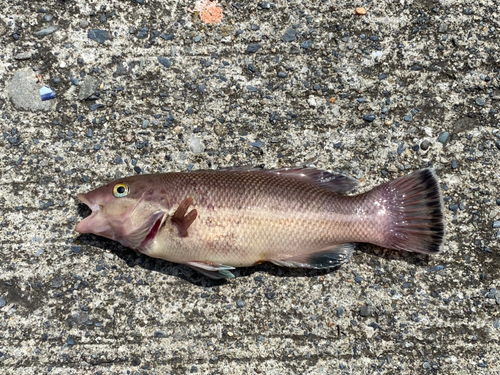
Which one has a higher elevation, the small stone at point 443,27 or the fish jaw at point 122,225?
the small stone at point 443,27

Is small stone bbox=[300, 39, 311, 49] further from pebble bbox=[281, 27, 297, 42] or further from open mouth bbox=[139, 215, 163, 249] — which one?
open mouth bbox=[139, 215, 163, 249]

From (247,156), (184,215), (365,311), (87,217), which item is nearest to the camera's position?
(184,215)

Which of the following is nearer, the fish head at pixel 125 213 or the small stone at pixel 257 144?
the fish head at pixel 125 213

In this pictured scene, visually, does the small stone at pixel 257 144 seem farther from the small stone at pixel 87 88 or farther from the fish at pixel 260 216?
the small stone at pixel 87 88

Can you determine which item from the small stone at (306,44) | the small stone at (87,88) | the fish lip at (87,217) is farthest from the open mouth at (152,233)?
the small stone at (306,44)

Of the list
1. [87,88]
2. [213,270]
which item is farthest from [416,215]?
[87,88]

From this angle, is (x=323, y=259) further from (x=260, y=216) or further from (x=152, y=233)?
(x=152, y=233)

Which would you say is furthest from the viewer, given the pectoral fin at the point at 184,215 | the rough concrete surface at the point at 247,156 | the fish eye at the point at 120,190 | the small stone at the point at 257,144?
the small stone at the point at 257,144
